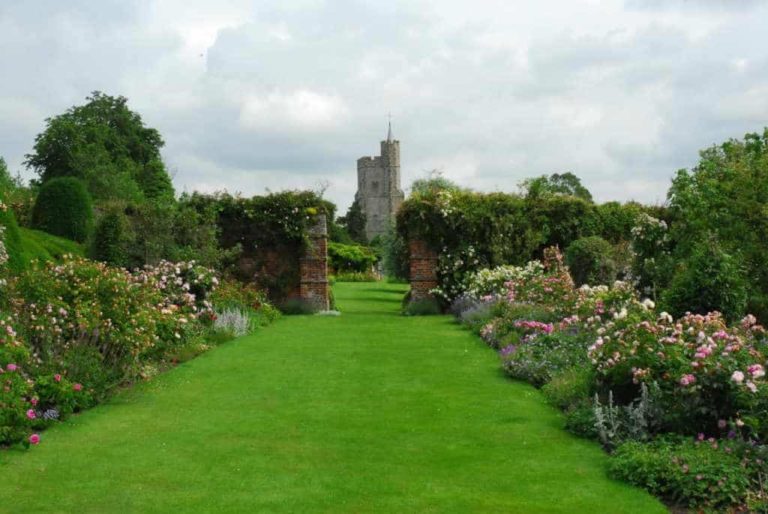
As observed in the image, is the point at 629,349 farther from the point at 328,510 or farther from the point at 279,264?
the point at 279,264

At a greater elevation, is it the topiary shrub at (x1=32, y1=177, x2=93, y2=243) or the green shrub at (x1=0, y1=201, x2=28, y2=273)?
the topiary shrub at (x1=32, y1=177, x2=93, y2=243)

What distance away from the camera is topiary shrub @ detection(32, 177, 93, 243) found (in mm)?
22156

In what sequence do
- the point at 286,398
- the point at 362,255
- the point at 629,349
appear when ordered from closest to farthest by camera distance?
the point at 629,349, the point at 286,398, the point at 362,255

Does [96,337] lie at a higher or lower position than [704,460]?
higher

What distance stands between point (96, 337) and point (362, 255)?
124 feet

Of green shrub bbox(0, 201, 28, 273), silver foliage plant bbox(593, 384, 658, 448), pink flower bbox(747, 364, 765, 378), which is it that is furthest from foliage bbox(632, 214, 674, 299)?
green shrub bbox(0, 201, 28, 273)

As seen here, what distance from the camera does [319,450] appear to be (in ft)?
23.4

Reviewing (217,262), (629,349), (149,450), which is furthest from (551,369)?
(217,262)

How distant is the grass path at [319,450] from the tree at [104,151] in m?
24.0

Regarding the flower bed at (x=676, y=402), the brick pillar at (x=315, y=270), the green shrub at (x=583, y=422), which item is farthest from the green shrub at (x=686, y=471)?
the brick pillar at (x=315, y=270)

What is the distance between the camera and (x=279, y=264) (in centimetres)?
2152

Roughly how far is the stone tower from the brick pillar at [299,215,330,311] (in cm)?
7351

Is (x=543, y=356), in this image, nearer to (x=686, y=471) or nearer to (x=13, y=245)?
(x=686, y=471)

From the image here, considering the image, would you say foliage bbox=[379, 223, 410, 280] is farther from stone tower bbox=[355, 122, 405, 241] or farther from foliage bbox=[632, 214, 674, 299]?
stone tower bbox=[355, 122, 405, 241]
